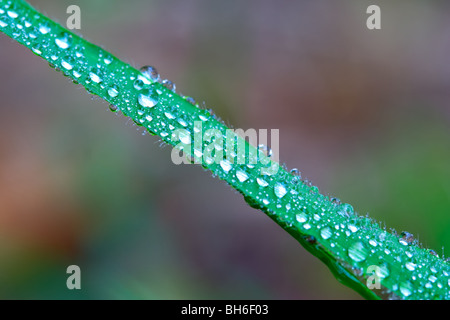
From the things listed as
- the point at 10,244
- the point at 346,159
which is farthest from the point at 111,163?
the point at 346,159

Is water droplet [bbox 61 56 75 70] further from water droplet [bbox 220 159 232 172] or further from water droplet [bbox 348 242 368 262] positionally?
water droplet [bbox 348 242 368 262]

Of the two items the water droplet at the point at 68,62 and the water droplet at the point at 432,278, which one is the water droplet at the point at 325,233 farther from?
the water droplet at the point at 68,62

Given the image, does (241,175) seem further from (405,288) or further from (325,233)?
(405,288)

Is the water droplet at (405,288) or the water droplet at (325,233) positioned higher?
the water droplet at (325,233)

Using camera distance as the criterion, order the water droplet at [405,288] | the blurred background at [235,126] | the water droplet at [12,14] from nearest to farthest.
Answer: the water droplet at [405,288]
the water droplet at [12,14]
the blurred background at [235,126]

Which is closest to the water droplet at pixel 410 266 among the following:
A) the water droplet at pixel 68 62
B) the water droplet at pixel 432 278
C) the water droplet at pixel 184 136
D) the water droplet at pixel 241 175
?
the water droplet at pixel 432 278

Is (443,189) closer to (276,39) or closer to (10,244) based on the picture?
(276,39)

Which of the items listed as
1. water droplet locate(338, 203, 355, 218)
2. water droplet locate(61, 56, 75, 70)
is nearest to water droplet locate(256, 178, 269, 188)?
water droplet locate(338, 203, 355, 218)
